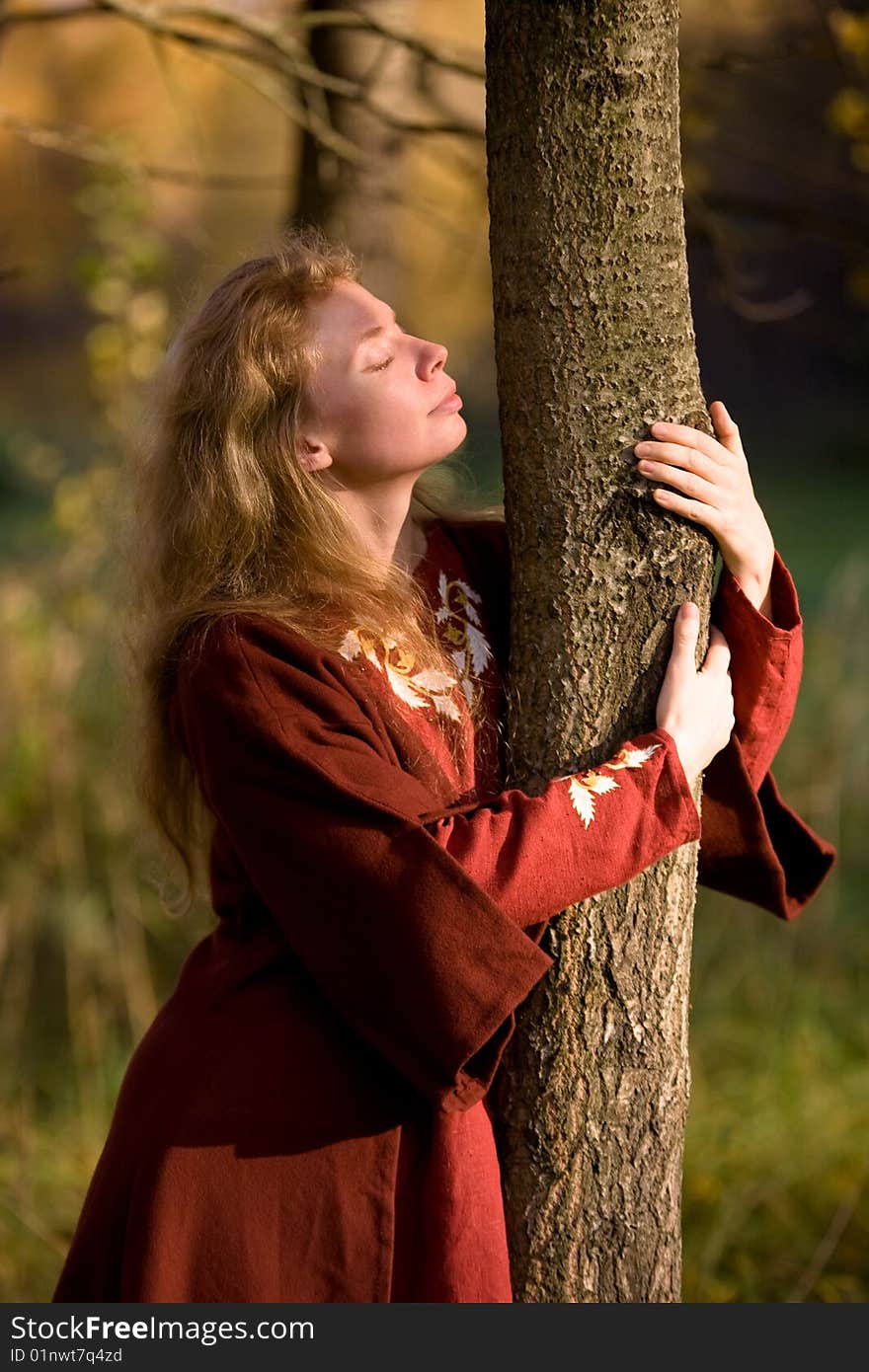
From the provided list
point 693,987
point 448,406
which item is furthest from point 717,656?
point 693,987

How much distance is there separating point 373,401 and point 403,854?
0.52m

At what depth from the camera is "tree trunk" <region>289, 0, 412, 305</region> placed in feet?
10.1

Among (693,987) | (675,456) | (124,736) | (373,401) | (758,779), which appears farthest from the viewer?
(693,987)

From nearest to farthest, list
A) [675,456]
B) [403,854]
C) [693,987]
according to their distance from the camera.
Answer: [403,854], [675,456], [693,987]

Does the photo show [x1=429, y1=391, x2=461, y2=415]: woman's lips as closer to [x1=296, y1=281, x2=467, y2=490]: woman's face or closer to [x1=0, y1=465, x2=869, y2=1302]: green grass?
[x1=296, y1=281, x2=467, y2=490]: woman's face

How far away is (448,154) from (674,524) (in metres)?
→ 2.27

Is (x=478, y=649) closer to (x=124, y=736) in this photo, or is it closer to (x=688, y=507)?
(x=688, y=507)

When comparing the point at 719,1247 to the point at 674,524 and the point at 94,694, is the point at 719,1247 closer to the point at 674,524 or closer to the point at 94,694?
the point at 674,524

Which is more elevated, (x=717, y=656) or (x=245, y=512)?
(x=245, y=512)

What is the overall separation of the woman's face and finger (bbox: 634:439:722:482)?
0.70 feet

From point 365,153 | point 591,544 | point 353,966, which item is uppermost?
point 365,153

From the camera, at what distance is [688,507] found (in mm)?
1429

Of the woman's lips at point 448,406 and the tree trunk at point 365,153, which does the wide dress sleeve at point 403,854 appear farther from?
the tree trunk at point 365,153

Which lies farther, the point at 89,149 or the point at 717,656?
the point at 89,149
